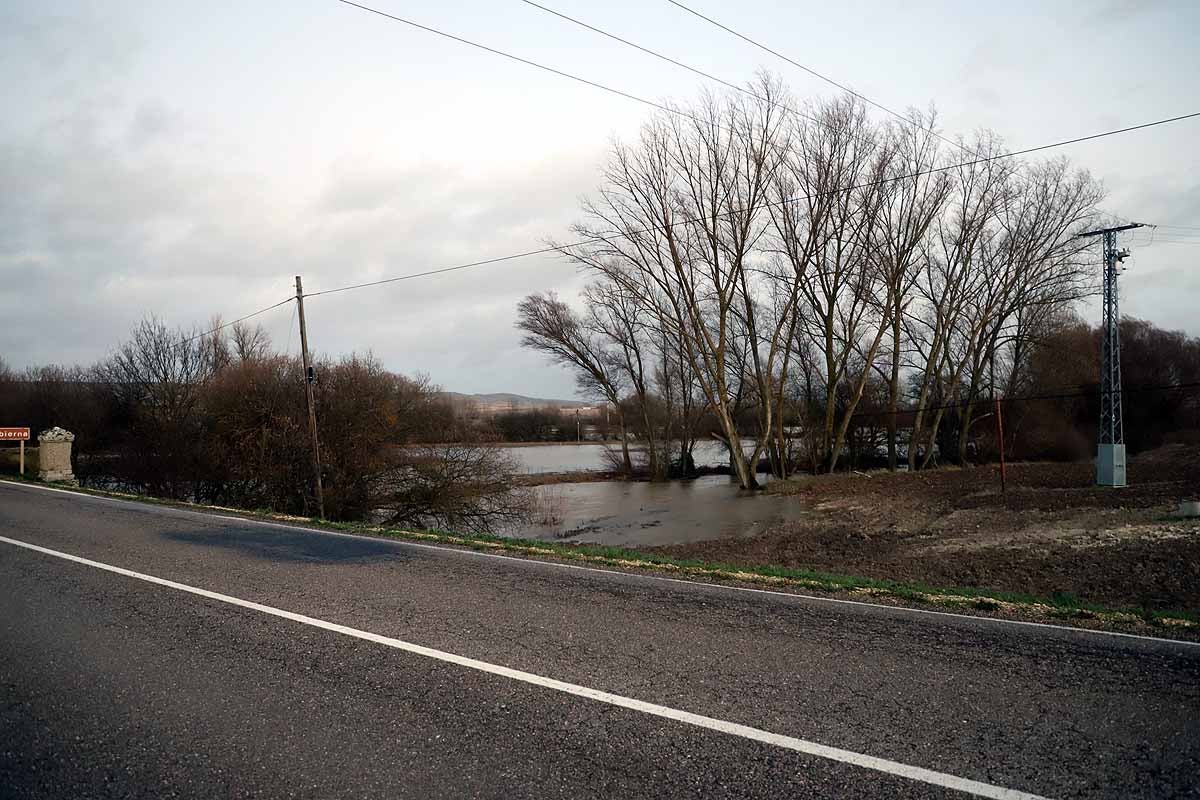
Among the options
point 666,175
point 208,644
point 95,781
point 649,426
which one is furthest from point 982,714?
point 649,426

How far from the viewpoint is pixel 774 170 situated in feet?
96.9

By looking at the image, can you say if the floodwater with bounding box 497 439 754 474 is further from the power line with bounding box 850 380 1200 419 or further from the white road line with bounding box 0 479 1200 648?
the white road line with bounding box 0 479 1200 648

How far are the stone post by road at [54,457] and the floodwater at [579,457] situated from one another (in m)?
22.5

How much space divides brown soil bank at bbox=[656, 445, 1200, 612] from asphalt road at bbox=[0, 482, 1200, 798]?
16.4 feet

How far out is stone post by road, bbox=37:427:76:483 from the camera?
2703cm

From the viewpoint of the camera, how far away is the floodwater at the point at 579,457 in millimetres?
50719

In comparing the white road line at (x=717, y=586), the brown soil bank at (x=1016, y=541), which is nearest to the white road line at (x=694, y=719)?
the white road line at (x=717, y=586)

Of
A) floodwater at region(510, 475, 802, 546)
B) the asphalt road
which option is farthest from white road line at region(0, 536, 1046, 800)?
floodwater at region(510, 475, 802, 546)

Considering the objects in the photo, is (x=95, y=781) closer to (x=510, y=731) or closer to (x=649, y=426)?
(x=510, y=731)

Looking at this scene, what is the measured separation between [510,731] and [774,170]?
94.5ft

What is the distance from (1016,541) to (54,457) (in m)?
31.1

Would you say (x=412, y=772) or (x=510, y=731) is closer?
(x=412, y=772)

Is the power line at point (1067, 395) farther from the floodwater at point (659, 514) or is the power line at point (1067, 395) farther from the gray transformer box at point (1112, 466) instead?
the floodwater at point (659, 514)

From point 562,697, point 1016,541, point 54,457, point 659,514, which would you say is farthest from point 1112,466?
point 54,457
